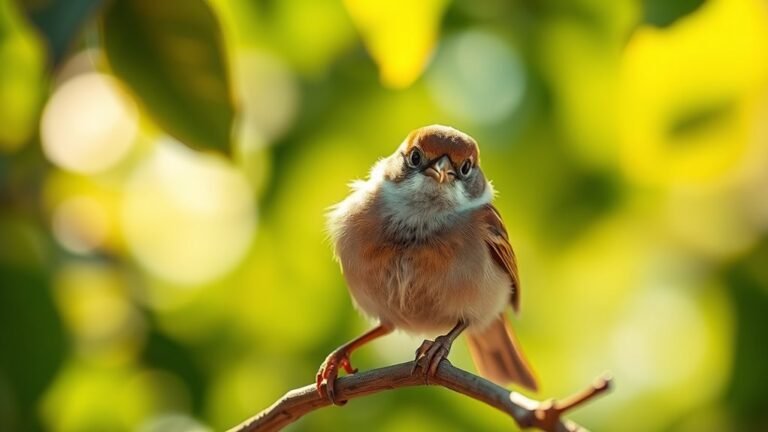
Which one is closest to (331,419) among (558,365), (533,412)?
(558,365)

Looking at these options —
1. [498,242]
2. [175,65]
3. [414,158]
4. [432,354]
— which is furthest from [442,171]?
[175,65]

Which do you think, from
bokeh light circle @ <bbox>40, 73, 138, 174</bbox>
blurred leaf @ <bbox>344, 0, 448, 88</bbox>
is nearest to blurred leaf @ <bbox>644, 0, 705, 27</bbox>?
blurred leaf @ <bbox>344, 0, 448, 88</bbox>

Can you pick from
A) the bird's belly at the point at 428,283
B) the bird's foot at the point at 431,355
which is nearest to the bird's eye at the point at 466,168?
the bird's belly at the point at 428,283

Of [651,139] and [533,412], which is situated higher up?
[651,139]

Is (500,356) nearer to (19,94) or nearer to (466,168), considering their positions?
(466,168)

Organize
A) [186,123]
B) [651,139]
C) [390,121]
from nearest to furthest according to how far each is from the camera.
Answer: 1. [186,123]
2. [651,139]
3. [390,121]

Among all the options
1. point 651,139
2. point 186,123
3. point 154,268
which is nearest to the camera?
point 186,123

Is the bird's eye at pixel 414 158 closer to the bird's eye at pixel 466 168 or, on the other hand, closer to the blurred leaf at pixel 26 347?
the bird's eye at pixel 466 168

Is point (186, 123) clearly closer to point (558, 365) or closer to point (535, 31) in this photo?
point (535, 31)
